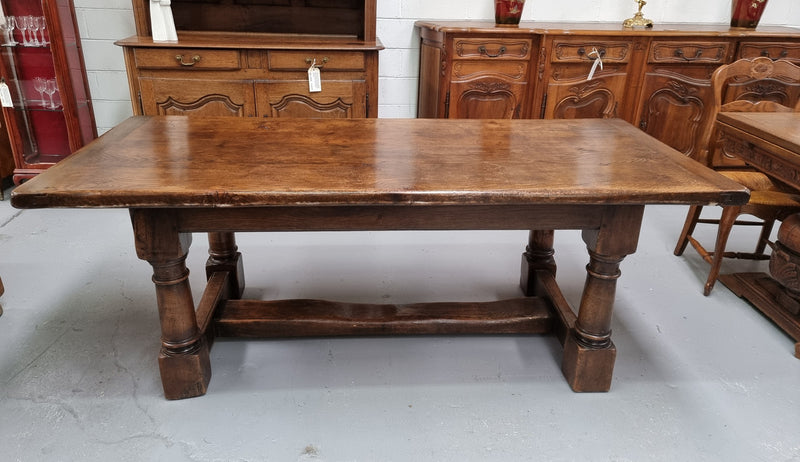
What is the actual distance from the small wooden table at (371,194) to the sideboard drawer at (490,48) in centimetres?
121

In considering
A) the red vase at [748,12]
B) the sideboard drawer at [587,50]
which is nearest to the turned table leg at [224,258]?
the sideboard drawer at [587,50]

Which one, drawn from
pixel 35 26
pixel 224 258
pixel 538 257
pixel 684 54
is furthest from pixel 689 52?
pixel 35 26

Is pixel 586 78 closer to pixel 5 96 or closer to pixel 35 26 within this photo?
pixel 35 26

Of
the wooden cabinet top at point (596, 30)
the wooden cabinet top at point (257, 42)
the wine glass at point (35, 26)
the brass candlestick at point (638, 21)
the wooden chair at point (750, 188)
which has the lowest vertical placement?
the wooden chair at point (750, 188)

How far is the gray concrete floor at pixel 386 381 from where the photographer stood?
5.01ft

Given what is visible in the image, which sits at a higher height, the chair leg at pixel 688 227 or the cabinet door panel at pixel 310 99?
the cabinet door panel at pixel 310 99

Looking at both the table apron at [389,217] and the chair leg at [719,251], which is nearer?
the table apron at [389,217]

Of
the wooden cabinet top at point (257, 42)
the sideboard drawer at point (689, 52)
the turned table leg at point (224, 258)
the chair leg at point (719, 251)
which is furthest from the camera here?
the sideboard drawer at point (689, 52)

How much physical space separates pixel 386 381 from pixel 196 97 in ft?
6.75

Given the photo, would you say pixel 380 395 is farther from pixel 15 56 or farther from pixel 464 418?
pixel 15 56

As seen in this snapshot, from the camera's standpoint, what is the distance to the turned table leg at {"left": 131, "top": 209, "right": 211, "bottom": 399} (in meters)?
1.47

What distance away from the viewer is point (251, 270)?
249cm

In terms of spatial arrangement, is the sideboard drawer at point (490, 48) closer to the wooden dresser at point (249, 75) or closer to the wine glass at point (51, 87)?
the wooden dresser at point (249, 75)

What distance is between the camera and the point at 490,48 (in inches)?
125
